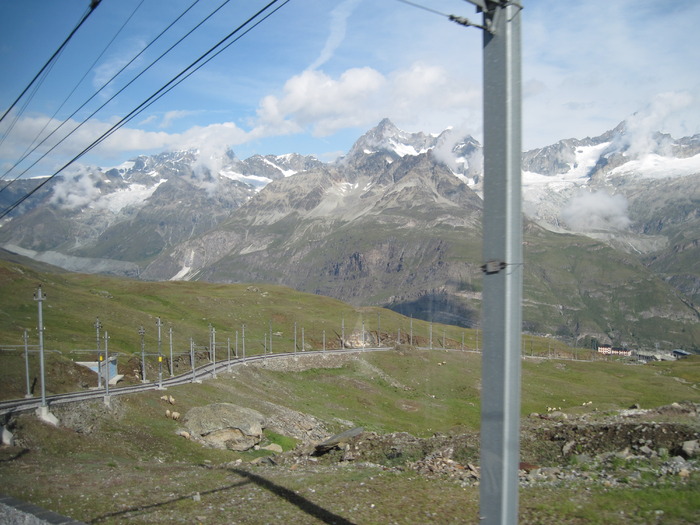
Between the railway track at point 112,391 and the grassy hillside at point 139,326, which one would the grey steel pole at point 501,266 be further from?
the grassy hillside at point 139,326

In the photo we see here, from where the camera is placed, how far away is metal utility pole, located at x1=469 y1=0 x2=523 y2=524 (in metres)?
7.01

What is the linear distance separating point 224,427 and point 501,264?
48.8 metres

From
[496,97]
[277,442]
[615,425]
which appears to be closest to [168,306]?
[277,442]

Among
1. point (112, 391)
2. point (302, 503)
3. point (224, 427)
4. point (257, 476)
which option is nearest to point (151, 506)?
point (302, 503)

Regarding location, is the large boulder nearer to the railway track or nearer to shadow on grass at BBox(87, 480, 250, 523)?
the railway track

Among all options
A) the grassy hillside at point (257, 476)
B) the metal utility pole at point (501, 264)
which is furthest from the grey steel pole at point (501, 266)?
the grassy hillside at point (257, 476)

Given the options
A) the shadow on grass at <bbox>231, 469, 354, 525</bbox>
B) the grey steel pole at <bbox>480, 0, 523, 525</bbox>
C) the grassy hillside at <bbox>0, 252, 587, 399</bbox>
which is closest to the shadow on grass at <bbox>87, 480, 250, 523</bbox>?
the shadow on grass at <bbox>231, 469, 354, 525</bbox>

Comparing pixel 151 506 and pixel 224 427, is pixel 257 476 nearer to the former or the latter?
pixel 151 506

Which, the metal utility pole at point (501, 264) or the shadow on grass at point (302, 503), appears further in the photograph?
the shadow on grass at point (302, 503)

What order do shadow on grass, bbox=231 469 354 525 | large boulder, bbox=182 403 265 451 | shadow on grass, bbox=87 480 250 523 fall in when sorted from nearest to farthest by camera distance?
shadow on grass, bbox=231 469 354 525 → shadow on grass, bbox=87 480 250 523 → large boulder, bbox=182 403 265 451

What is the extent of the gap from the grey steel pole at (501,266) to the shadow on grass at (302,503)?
814 centimetres

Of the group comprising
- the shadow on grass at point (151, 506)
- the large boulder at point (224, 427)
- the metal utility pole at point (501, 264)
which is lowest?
the large boulder at point (224, 427)

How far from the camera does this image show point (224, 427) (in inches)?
2026

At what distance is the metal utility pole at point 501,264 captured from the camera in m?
7.01
